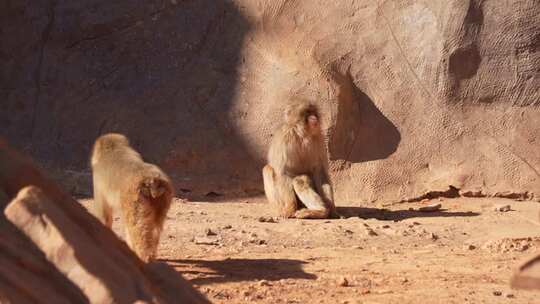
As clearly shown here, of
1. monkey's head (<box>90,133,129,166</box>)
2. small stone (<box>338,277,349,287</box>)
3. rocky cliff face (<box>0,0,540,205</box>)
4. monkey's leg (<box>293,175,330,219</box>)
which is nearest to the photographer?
small stone (<box>338,277,349,287</box>)

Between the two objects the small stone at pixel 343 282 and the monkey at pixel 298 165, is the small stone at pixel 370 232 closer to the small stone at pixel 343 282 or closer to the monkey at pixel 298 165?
the monkey at pixel 298 165

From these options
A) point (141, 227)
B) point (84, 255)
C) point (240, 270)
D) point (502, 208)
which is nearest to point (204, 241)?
point (240, 270)

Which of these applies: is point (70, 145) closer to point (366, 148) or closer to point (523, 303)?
point (366, 148)

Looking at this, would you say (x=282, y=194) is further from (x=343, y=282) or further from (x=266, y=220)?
(x=343, y=282)

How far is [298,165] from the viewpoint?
42.0 ft

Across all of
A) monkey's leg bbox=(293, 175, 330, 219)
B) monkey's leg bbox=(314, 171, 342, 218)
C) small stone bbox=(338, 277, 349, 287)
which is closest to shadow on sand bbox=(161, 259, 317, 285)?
small stone bbox=(338, 277, 349, 287)

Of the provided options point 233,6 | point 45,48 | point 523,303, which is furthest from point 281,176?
point 523,303

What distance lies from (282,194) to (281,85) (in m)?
2.28

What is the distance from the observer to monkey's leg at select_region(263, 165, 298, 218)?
1246cm

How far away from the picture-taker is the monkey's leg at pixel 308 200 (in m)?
12.1

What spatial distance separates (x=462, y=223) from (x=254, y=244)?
9.84 ft

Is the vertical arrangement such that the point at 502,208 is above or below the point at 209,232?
above

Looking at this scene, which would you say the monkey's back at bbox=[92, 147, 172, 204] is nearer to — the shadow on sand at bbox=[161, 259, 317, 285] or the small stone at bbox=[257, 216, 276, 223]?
the shadow on sand at bbox=[161, 259, 317, 285]

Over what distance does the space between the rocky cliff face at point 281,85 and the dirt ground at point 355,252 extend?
3.38 ft
